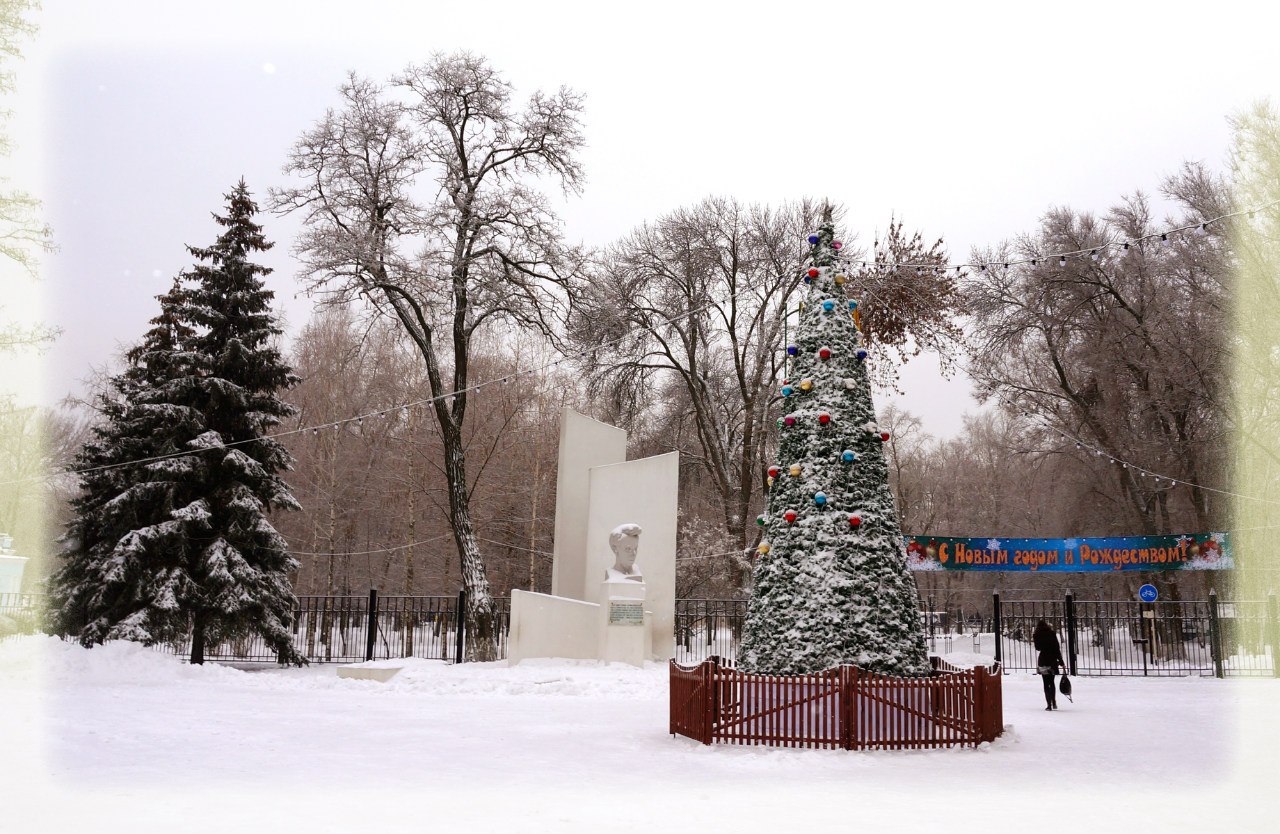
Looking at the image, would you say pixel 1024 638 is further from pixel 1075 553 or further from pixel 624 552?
pixel 624 552

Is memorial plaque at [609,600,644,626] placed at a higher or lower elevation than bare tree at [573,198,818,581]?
lower

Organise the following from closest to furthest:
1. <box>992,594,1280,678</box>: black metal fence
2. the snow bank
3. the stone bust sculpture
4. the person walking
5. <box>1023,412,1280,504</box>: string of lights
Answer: the person walking, the snow bank, the stone bust sculpture, <box>992,594,1280,678</box>: black metal fence, <box>1023,412,1280,504</box>: string of lights

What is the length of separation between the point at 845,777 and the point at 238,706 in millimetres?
8765

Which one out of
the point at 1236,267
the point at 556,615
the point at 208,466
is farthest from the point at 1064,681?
the point at 208,466

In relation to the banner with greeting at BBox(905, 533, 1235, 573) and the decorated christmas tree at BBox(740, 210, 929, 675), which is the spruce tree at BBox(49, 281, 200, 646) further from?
the banner with greeting at BBox(905, 533, 1235, 573)

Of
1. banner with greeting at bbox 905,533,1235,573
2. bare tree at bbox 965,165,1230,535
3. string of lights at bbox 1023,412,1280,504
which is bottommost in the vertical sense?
banner with greeting at bbox 905,533,1235,573

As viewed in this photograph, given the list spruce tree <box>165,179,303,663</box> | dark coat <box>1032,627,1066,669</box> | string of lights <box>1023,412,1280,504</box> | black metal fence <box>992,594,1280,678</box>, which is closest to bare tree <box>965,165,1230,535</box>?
string of lights <box>1023,412,1280,504</box>

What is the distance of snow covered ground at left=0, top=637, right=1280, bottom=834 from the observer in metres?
6.74

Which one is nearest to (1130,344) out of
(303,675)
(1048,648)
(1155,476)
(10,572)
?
(1155,476)

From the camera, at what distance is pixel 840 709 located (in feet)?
32.0

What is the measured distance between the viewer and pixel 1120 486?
3022 centimetres

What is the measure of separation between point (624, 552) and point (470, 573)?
17.5 feet

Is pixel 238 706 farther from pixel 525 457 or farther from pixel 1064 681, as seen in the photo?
pixel 525 457

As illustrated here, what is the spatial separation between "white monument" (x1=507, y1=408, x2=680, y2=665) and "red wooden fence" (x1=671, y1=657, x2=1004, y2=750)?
871 cm
